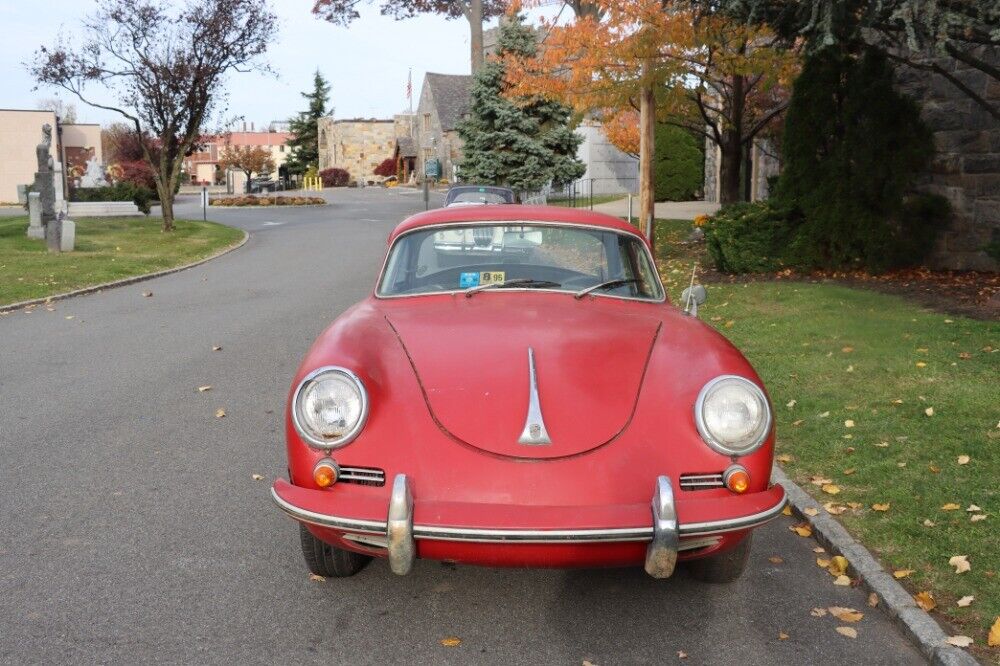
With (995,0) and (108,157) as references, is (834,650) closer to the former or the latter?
(995,0)

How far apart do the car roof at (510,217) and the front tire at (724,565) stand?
1.90 m

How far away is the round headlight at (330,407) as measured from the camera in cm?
372

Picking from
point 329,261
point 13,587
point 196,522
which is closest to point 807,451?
point 196,522

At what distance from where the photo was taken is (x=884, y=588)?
4113 millimetres

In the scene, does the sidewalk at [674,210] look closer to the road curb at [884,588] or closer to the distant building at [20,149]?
the road curb at [884,588]

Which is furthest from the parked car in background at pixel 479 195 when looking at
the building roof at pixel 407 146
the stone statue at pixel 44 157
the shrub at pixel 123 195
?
the building roof at pixel 407 146

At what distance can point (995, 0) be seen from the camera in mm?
8391

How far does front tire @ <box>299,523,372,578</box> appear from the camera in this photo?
13.6 feet

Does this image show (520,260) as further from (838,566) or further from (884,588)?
(884,588)

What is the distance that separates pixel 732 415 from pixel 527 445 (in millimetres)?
820

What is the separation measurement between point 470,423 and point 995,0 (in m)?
7.15

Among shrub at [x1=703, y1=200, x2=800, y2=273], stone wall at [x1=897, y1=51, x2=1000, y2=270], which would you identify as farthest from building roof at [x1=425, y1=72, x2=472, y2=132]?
stone wall at [x1=897, y1=51, x2=1000, y2=270]

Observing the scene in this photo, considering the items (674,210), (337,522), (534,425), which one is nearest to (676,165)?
(674,210)

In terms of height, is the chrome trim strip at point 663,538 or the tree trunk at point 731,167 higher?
the tree trunk at point 731,167
